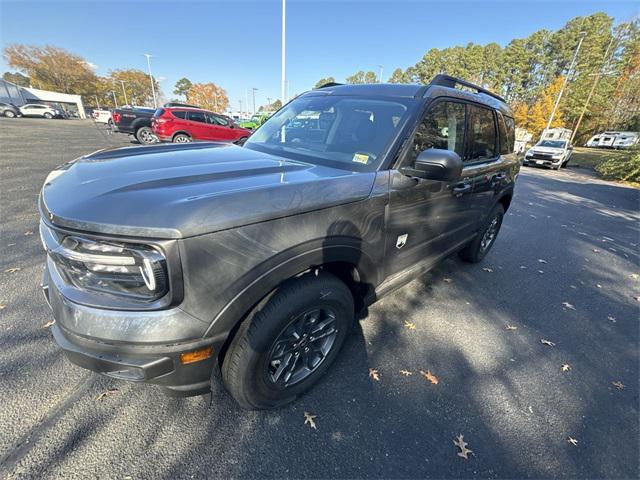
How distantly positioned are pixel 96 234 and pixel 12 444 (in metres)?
1.41

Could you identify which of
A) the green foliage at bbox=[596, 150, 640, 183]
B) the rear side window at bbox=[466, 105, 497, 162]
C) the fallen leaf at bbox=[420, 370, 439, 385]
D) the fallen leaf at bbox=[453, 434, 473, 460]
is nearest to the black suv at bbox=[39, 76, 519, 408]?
the rear side window at bbox=[466, 105, 497, 162]

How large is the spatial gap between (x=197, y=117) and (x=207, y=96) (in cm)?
7104

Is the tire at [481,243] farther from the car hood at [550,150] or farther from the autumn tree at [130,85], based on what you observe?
the autumn tree at [130,85]

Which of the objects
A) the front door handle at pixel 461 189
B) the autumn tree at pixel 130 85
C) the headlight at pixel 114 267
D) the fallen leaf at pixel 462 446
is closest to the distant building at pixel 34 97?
the autumn tree at pixel 130 85

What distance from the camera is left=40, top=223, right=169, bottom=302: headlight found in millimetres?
1208

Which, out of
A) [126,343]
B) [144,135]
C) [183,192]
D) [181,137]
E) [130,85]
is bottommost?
[144,135]

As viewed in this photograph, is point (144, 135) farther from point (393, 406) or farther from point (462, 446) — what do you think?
point (462, 446)

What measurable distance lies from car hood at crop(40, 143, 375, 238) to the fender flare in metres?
0.22

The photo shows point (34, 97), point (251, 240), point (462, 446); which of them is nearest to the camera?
point (251, 240)

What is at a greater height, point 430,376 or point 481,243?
point 481,243

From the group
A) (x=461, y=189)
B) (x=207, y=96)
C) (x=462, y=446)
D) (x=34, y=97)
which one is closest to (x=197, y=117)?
(x=461, y=189)

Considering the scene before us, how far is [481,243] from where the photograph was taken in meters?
4.06

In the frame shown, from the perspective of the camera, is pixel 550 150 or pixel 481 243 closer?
pixel 481 243

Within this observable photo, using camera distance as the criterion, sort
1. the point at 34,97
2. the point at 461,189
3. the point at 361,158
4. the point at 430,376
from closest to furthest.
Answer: the point at 361,158 → the point at 430,376 → the point at 461,189 → the point at 34,97
